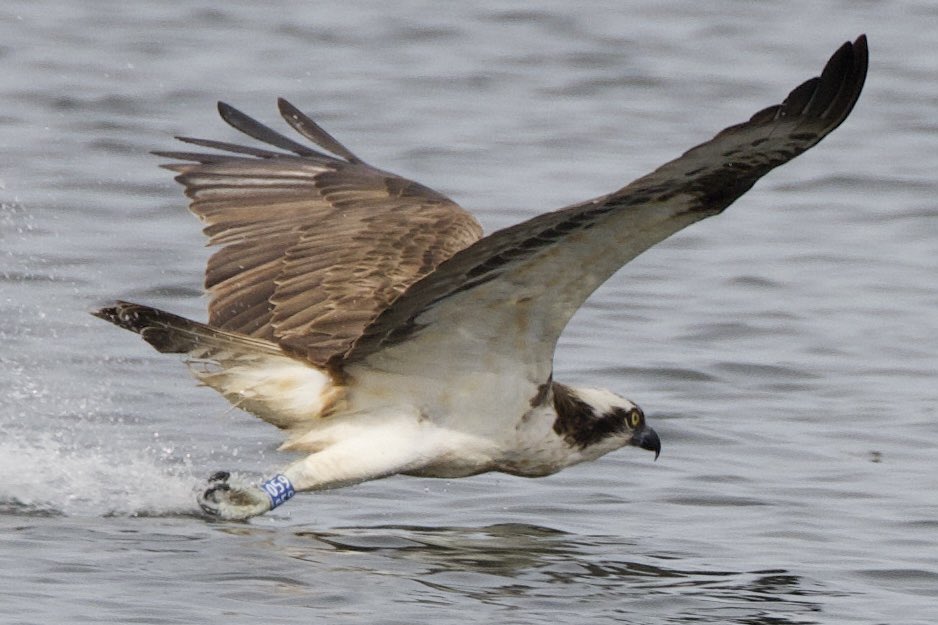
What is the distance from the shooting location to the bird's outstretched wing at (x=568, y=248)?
604cm

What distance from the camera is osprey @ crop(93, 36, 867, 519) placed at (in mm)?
6156

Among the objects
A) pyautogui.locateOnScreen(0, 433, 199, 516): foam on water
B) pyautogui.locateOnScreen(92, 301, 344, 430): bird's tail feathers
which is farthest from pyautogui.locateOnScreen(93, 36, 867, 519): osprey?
pyautogui.locateOnScreen(0, 433, 199, 516): foam on water

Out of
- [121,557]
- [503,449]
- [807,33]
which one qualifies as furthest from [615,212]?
[807,33]

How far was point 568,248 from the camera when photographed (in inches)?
255

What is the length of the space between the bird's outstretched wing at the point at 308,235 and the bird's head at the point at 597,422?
0.74m

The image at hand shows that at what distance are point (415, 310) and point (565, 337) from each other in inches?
141

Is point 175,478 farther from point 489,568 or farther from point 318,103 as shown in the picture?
point 318,103

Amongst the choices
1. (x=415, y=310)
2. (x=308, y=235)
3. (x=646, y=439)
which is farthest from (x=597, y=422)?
(x=308, y=235)

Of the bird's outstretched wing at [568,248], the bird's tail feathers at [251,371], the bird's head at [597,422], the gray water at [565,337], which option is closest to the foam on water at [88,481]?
the gray water at [565,337]

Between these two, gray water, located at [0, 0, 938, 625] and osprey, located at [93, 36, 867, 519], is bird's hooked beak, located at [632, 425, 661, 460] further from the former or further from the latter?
gray water, located at [0, 0, 938, 625]

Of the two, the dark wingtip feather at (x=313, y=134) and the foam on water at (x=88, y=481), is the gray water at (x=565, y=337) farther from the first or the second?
the dark wingtip feather at (x=313, y=134)

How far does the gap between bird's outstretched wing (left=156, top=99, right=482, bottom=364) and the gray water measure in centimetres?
71

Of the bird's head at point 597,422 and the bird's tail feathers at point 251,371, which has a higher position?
the bird's tail feathers at point 251,371

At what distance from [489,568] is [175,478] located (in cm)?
141
